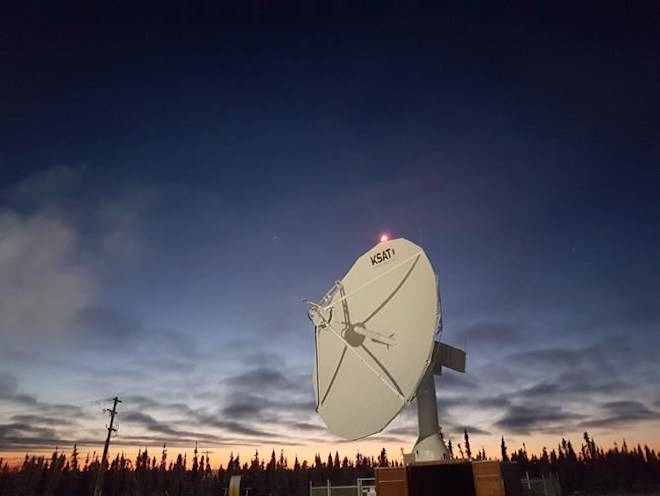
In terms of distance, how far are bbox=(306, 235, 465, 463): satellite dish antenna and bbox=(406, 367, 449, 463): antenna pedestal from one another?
0.05 metres

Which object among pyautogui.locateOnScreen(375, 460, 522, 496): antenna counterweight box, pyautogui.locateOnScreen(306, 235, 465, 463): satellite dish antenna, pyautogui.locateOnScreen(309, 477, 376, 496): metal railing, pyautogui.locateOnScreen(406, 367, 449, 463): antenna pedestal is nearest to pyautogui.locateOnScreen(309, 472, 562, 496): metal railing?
pyautogui.locateOnScreen(309, 477, 376, 496): metal railing

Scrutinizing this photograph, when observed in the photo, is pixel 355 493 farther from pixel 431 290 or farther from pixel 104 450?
pixel 104 450

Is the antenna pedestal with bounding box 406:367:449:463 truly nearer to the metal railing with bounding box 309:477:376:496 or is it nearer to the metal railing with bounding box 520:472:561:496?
the metal railing with bounding box 309:477:376:496

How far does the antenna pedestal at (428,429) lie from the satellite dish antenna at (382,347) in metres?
0.05

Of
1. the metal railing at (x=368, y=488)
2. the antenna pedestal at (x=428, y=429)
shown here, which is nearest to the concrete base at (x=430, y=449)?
the antenna pedestal at (x=428, y=429)

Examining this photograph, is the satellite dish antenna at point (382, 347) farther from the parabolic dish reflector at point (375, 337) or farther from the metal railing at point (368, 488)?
the metal railing at point (368, 488)

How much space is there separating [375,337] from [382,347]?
848mm

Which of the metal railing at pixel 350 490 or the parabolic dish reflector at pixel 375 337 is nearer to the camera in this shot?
the parabolic dish reflector at pixel 375 337

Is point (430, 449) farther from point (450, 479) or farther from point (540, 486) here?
point (540, 486)

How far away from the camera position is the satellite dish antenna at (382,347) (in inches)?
861

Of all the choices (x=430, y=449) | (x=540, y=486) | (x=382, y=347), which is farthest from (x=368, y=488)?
(x=540, y=486)

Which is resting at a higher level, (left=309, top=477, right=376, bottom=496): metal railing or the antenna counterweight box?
the antenna counterweight box

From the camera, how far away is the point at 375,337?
982 inches

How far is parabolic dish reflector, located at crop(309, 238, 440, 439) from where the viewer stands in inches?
859
